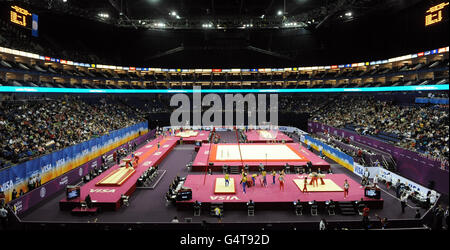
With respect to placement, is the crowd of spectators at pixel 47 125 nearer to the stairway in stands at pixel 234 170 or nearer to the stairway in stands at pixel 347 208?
the stairway in stands at pixel 234 170

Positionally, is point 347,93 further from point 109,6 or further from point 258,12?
point 109,6

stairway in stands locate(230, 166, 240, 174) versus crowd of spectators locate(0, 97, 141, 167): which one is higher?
crowd of spectators locate(0, 97, 141, 167)

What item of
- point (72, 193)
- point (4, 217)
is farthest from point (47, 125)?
point (4, 217)

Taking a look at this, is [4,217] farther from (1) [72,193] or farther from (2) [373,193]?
(2) [373,193]

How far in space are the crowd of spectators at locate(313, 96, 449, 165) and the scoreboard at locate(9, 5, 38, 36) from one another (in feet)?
128

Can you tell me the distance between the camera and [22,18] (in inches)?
1065

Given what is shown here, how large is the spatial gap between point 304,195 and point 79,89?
125 feet

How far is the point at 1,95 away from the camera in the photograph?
84.0 feet

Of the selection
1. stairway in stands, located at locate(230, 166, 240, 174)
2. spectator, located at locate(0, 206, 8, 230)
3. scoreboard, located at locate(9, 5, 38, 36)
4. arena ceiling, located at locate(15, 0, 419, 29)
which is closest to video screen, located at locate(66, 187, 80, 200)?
spectator, located at locate(0, 206, 8, 230)

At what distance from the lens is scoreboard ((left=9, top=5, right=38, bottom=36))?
2583cm

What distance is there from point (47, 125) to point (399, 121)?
36.9 metres

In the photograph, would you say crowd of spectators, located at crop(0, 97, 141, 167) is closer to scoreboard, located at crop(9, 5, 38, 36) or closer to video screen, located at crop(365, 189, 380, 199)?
scoreboard, located at crop(9, 5, 38, 36)

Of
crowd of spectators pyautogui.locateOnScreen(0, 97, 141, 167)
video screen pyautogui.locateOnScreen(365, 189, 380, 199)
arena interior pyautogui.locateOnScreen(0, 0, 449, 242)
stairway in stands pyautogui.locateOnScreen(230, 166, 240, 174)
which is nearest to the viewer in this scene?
arena interior pyautogui.locateOnScreen(0, 0, 449, 242)

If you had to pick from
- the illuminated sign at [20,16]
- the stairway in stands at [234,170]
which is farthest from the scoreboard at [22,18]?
the stairway in stands at [234,170]
